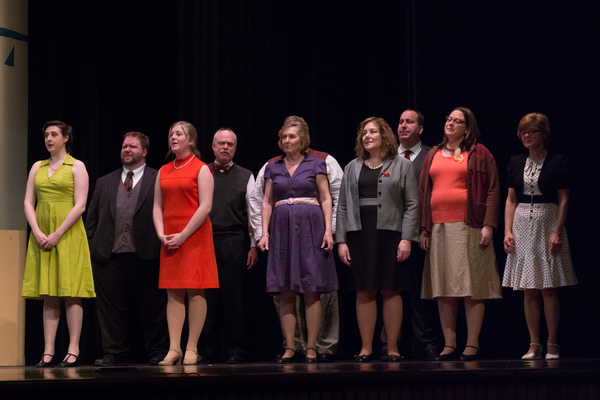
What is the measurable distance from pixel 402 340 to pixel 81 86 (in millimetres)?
2960

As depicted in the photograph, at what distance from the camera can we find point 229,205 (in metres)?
5.16

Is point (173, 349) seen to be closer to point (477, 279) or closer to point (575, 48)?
point (477, 279)

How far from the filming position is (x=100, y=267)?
5164mm

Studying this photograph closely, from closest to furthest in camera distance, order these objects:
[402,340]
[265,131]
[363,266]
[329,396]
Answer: [329,396] → [363,266] → [402,340] → [265,131]

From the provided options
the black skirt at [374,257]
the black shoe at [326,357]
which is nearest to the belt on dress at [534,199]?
the black skirt at [374,257]

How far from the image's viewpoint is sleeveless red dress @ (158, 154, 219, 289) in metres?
4.66

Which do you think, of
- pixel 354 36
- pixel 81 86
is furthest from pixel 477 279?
pixel 81 86

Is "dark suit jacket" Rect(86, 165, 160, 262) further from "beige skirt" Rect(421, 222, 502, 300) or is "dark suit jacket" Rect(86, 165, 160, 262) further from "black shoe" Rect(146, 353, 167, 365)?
Result: "beige skirt" Rect(421, 222, 502, 300)

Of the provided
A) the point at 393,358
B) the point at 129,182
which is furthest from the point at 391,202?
the point at 129,182

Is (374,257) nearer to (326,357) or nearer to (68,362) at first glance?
(326,357)

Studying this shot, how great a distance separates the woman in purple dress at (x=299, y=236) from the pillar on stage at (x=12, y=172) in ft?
6.56

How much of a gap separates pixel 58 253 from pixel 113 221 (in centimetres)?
40

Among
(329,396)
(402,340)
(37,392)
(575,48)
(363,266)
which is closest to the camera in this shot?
(37,392)

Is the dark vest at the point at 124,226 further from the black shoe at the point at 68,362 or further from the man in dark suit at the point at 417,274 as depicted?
the man in dark suit at the point at 417,274
